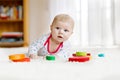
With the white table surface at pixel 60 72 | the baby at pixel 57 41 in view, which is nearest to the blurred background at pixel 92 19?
the baby at pixel 57 41

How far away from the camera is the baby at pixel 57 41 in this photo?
5.68ft

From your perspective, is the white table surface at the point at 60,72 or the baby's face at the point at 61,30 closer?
the white table surface at the point at 60,72

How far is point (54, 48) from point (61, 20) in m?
0.21

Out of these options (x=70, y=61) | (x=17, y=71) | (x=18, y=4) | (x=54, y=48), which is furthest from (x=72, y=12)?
(x=17, y=71)

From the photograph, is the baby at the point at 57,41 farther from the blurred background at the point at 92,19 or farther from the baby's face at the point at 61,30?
the blurred background at the point at 92,19

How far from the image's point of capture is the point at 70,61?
1.33m

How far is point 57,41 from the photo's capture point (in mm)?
1828

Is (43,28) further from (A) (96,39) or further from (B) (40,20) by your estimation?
(A) (96,39)

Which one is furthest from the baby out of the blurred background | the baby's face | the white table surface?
the blurred background

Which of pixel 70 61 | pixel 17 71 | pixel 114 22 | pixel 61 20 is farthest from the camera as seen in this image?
pixel 114 22

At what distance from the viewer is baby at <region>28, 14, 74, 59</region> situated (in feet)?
5.68

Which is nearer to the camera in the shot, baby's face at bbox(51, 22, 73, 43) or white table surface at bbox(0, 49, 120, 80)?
white table surface at bbox(0, 49, 120, 80)

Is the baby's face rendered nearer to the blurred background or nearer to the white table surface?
the white table surface

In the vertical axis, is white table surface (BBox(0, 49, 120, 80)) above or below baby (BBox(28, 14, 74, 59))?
below
